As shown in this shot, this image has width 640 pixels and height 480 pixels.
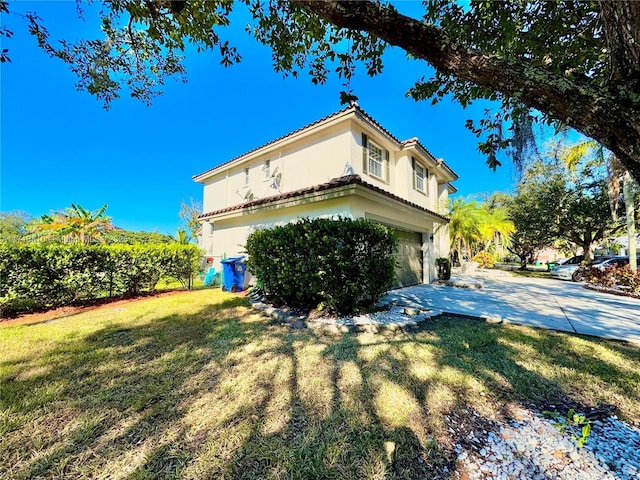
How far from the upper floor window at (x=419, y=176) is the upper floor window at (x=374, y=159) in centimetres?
214

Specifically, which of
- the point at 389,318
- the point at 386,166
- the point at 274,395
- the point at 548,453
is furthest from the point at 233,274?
the point at 548,453

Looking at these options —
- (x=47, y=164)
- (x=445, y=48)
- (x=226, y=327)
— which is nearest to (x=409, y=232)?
(x=226, y=327)

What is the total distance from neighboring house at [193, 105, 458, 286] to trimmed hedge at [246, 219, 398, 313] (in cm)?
191

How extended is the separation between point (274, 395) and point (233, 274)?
838 cm

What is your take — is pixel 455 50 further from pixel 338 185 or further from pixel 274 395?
pixel 338 185

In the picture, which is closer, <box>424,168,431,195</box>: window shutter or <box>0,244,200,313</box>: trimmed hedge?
<box>0,244,200,313</box>: trimmed hedge

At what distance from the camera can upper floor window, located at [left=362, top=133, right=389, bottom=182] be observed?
1005cm

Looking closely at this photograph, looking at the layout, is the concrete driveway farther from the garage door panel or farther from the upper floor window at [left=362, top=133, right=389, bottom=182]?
the upper floor window at [left=362, top=133, right=389, bottom=182]

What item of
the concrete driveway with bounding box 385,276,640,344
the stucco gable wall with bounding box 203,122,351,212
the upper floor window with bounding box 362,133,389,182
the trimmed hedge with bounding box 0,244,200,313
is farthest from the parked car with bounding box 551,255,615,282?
the trimmed hedge with bounding box 0,244,200,313

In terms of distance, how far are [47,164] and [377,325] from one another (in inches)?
1121

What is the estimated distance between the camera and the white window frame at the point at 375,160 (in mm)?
10376

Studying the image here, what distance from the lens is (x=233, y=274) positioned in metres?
10.8

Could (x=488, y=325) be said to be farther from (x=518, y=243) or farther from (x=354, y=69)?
(x=518, y=243)

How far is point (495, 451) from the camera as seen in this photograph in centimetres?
220
